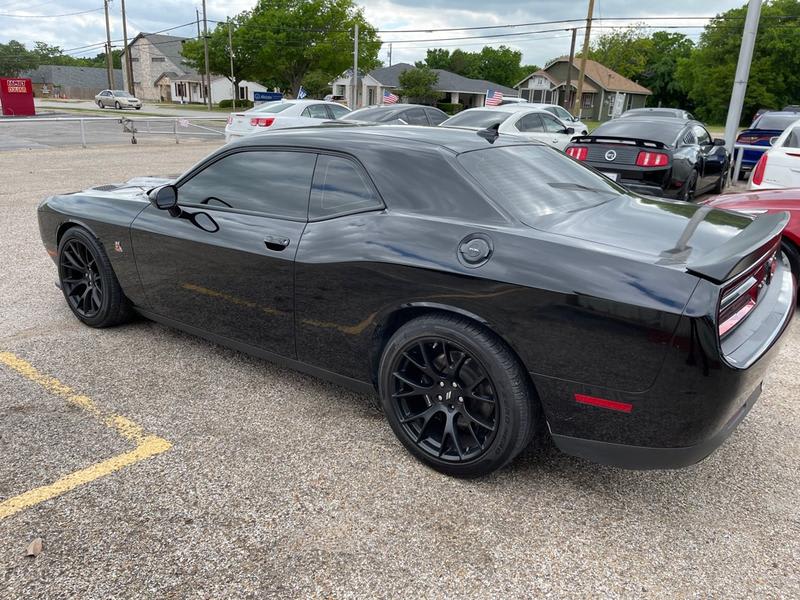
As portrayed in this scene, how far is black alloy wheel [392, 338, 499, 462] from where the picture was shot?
2.64 meters

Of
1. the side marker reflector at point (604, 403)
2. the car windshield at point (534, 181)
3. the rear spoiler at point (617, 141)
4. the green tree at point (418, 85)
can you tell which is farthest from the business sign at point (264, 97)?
the side marker reflector at point (604, 403)

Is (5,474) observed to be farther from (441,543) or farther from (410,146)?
(410,146)

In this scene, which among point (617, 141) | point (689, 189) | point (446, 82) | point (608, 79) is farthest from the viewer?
point (608, 79)

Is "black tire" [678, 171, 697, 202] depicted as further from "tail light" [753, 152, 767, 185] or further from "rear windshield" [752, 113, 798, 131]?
"rear windshield" [752, 113, 798, 131]

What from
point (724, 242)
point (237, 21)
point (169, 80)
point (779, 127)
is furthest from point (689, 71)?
point (724, 242)

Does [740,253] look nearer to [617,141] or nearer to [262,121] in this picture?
[617,141]

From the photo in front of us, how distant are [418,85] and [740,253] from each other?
190 ft

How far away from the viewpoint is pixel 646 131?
898cm

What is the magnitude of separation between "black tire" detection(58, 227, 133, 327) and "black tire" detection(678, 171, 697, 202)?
282 inches

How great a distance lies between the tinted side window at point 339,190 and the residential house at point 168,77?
259 feet

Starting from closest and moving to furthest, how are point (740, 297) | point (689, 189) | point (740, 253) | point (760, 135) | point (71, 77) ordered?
point (740, 253) → point (740, 297) → point (689, 189) → point (760, 135) → point (71, 77)

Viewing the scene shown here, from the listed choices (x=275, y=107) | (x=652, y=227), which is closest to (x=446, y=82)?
(x=275, y=107)

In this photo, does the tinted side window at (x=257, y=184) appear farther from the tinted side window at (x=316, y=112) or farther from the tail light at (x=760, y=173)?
the tinted side window at (x=316, y=112)

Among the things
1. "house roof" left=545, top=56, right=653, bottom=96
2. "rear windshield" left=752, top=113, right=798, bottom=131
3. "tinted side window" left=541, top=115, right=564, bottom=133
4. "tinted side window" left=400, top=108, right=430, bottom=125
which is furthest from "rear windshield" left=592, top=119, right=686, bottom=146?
"house roof" left=545, top=56, right=653, bottom=96
